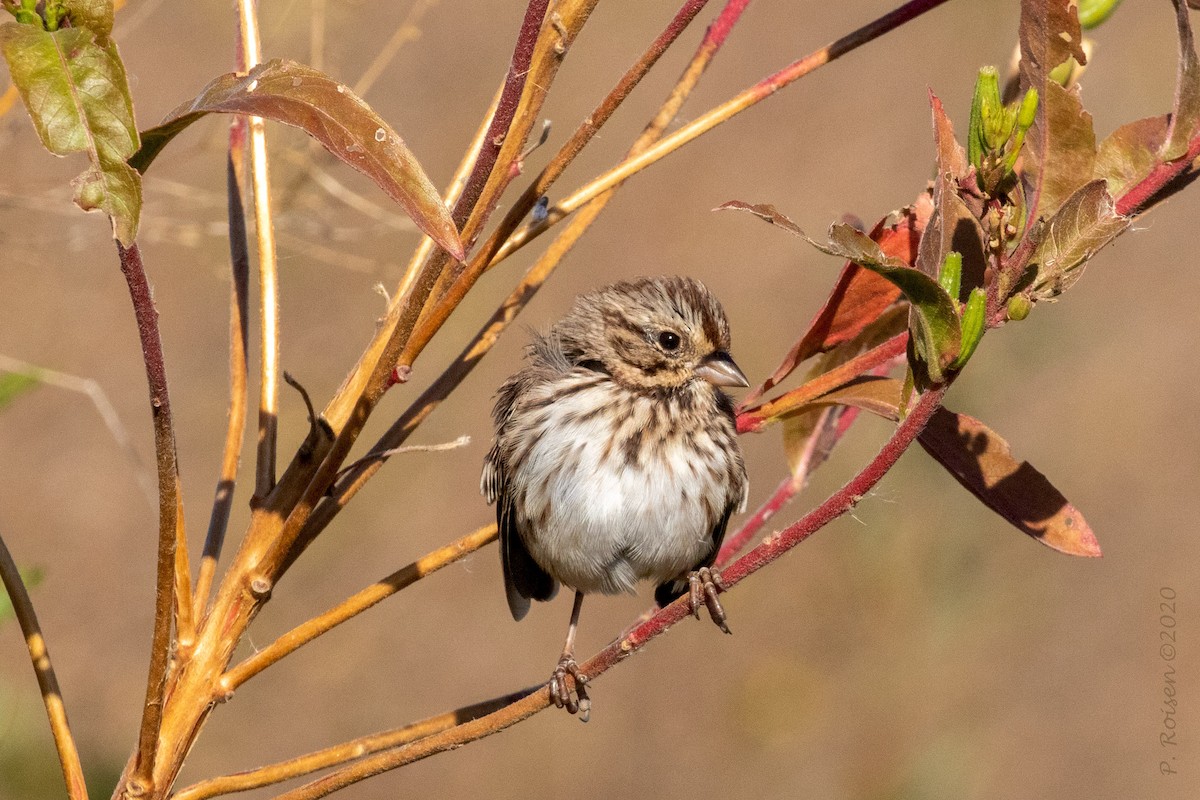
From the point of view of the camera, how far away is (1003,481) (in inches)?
66.2

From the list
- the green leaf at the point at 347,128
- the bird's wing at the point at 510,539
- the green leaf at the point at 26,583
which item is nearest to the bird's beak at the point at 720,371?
the bird's wing at the point at 510,539

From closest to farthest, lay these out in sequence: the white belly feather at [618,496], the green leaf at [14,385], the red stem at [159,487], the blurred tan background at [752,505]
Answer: the red stem at [159,487] < the green leaf at [14,385] < the white belly feather at [618,496] < the blurred tan background at [752,505]

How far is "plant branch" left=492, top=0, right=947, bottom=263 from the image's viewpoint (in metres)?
1.65

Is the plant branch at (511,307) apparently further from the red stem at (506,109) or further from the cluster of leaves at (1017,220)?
the cluster of leaves at (1017,220)

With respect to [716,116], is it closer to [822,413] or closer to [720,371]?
[822,413]

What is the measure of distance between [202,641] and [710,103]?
28.1 feet

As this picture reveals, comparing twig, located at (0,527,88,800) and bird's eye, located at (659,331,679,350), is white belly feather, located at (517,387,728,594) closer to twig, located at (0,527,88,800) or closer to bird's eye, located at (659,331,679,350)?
bird's eye, located at (659,331,679,350)

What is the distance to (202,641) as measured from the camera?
1.61m

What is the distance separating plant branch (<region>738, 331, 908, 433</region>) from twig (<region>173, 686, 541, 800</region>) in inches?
20.5

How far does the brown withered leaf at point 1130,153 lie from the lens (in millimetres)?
1399

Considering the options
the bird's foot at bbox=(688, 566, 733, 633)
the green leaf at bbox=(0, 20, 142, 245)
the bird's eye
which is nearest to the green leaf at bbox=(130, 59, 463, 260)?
the green leaf at bbox=(0, 20, 142, 245)

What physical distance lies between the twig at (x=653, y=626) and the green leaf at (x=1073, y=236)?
0.50 feet

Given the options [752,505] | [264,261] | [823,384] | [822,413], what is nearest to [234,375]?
[264,261]

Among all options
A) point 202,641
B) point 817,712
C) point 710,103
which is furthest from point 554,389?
point 710,103
